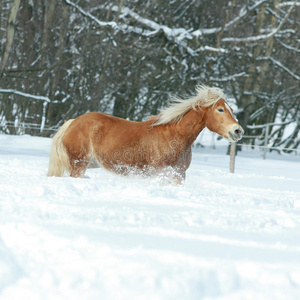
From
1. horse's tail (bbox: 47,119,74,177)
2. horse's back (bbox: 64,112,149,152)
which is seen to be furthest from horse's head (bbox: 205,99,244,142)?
horse's tail (bbox: 47,119,74,177)

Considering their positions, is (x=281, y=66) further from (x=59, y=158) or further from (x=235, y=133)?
(x=59, y=158)

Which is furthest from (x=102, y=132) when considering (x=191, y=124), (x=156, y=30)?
(x=156, y=30)

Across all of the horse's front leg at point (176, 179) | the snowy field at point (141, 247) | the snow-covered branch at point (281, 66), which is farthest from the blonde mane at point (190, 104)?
the snow-covered branch at point (281, 66)

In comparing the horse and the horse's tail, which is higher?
the horse

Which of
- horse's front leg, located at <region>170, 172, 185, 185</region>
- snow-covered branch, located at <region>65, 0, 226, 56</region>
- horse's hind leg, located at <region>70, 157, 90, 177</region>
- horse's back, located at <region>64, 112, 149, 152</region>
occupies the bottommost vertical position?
horse's hind leg, located at <region>70, 157, 90, 177</region>

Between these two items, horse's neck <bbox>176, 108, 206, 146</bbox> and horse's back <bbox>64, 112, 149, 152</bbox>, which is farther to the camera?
horse's back <bbox>64, 112, 149, 152</bbox>

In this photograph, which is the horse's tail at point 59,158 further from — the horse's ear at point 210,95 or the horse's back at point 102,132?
the horse's ear at point 210,95

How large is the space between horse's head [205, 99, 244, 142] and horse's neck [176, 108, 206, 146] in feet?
0.27

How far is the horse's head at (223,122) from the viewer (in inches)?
211

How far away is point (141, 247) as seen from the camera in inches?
107

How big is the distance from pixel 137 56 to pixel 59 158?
35.2 ft

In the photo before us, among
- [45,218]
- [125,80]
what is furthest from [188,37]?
[45,218]

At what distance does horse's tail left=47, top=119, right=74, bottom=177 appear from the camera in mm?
6227

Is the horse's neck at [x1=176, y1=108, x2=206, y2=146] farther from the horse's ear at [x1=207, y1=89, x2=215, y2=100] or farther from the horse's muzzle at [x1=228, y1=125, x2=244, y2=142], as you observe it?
the horse's muzzle at [x1=228, y1=125, x2=244, y2=142]
